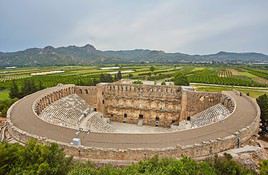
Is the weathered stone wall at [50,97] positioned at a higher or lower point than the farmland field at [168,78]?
higher

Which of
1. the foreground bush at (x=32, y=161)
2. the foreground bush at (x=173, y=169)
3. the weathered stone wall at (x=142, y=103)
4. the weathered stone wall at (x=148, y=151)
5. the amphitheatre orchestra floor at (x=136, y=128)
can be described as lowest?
the amphitheatre orchestra floor at (x=136, y=128)

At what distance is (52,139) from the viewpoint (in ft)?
57.2

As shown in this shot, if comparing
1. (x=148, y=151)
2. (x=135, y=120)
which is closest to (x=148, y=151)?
(x=148, y=151)

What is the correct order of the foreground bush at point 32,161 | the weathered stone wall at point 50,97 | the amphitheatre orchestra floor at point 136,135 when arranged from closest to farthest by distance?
1. the foreground bush at point 32,161
2. the amphitheatre orchestra floor at point 136,135
3. the weathered stone wall at point 50,97

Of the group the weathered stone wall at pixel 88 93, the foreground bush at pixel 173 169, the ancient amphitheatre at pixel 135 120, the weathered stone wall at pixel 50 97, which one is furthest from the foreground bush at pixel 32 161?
the weathered stone wall at pixel 88 93

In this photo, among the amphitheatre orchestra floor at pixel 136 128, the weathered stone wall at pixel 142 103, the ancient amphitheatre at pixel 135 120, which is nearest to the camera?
the ancient amphitheatre at pixel 135 120

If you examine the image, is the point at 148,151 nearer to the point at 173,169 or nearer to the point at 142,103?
the point at 173,169

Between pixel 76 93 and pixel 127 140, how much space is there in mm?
24254

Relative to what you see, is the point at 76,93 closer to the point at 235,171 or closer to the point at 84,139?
the point at 84,139

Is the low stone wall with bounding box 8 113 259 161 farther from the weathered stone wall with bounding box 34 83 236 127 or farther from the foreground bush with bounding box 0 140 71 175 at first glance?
the weathered stone wall with bounding box 34 83 236 127

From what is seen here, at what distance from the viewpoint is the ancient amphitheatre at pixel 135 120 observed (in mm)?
15969

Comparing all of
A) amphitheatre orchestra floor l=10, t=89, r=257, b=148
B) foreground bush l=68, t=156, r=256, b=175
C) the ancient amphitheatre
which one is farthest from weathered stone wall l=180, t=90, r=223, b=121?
foreground bush l=68, t=156, r=256, b=175

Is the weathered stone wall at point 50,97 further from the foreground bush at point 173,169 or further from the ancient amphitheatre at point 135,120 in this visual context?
the foreground bush at point 173,169

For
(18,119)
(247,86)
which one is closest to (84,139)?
(18,119)
